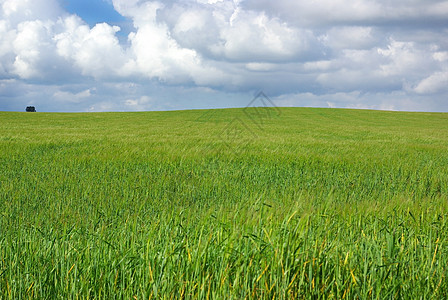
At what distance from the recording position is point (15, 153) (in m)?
8.59

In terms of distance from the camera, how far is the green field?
206 centimetres

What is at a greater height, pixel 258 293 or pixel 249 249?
pixel 249 249

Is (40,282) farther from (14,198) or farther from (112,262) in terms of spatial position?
(14,198)

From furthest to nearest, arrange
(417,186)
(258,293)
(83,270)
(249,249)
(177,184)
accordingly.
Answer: (417,186) < (177,184) < (249,249) < (83,270) < (258,293)

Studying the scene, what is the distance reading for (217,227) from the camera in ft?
9.17

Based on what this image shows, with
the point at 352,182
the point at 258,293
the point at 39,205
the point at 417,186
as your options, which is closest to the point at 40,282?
the point at 258,293

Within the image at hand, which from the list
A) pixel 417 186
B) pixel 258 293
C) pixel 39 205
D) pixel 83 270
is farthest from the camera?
pixel 417 186

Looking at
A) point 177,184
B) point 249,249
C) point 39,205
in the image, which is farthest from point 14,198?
point 249,249

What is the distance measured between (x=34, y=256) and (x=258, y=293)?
167cm

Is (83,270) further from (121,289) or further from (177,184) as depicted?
(177,184)

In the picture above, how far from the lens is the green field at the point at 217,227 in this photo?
2059 millimetres

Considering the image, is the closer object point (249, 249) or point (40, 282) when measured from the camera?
point (40, 282)

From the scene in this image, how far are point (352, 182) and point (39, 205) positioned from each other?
5114 millimetres

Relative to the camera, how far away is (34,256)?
7.86 feet
